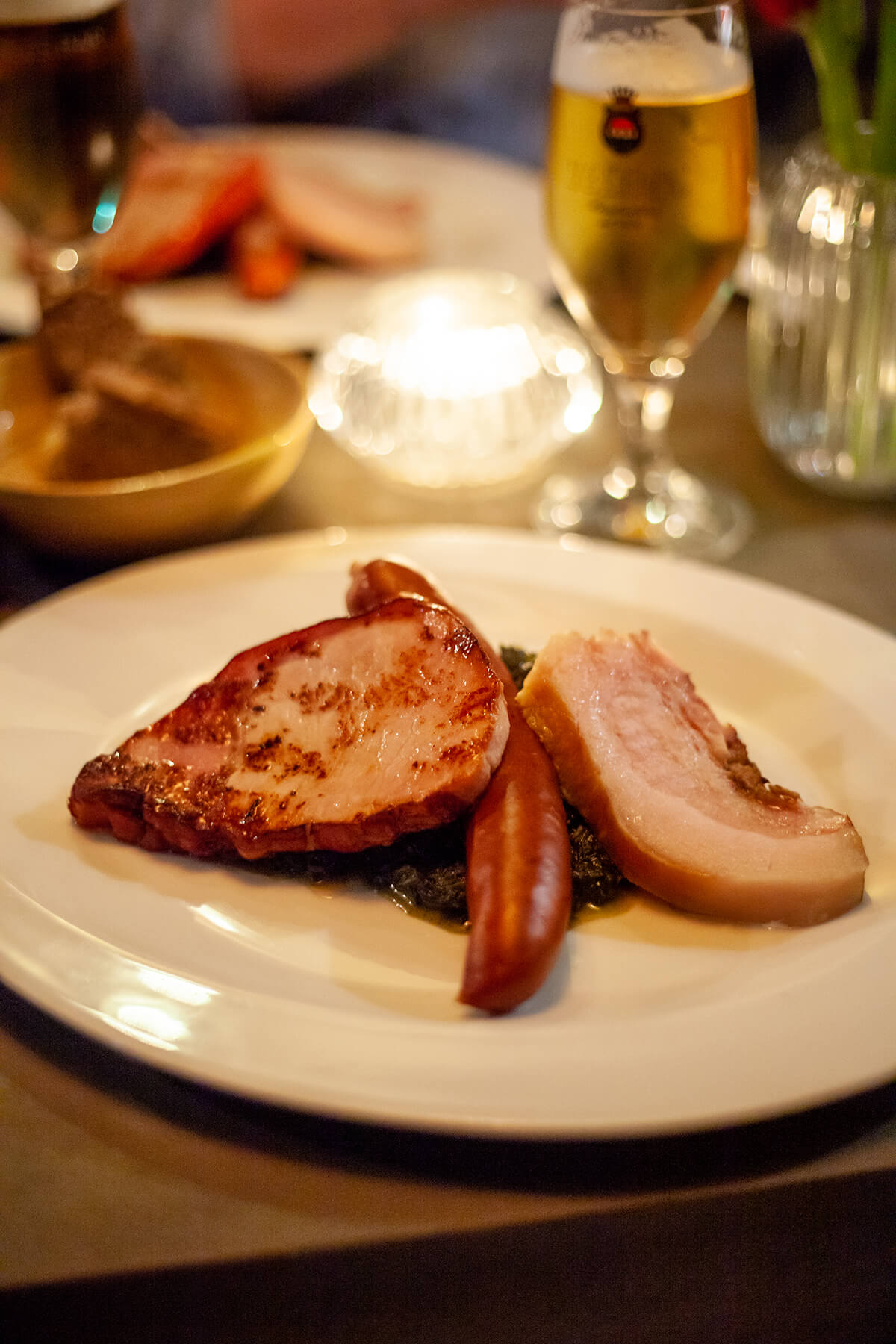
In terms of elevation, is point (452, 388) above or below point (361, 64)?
below

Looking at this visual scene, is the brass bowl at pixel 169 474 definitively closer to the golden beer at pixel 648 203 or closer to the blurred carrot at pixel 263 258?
the golden beer at pixel 648 203

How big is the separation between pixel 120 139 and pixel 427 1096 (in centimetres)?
191

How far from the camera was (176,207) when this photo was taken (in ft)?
10.5

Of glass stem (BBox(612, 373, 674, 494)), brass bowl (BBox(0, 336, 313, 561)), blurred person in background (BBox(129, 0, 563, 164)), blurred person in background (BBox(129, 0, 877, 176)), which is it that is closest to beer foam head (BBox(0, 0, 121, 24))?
brass bowl (BBox(0, 336, 313, 561))

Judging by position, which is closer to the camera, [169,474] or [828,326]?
[169,474]

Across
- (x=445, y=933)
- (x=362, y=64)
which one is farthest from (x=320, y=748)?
(x=362, y=64)

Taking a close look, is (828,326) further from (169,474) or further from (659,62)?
(169,474)

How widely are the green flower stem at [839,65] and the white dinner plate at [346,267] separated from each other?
105 cm

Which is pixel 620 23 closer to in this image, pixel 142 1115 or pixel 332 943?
pixel 332 943

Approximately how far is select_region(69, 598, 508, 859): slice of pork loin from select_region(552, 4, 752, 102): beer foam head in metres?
0.93

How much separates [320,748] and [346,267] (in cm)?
218

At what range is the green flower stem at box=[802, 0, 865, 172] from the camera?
1.86 metres

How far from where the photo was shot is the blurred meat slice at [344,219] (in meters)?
3.12

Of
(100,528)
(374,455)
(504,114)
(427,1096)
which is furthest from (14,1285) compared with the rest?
(504,114)
